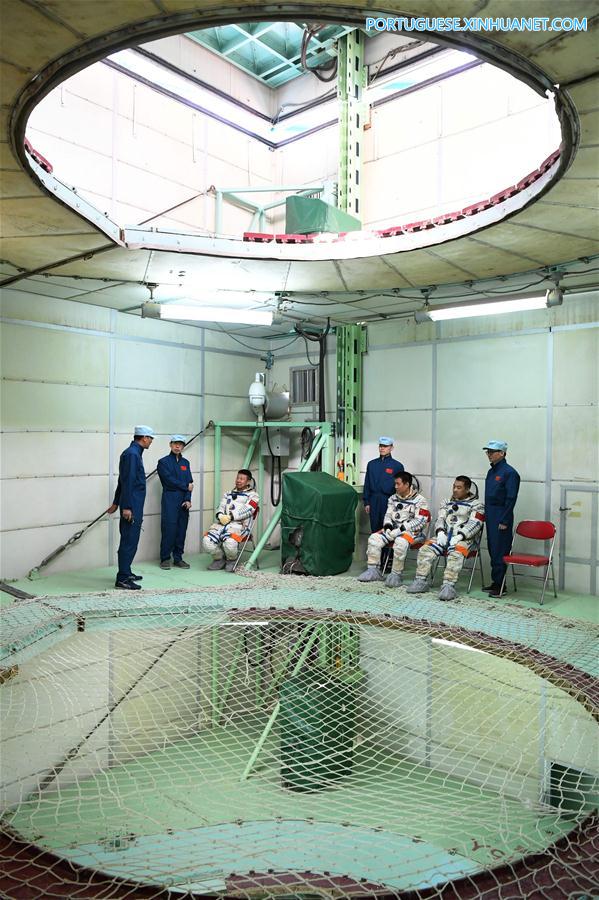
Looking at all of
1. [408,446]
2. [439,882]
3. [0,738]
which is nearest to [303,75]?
[408,446]

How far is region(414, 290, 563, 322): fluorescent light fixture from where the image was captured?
5527 millimetres

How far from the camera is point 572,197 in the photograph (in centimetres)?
379

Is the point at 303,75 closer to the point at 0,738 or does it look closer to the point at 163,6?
the point at 163,6

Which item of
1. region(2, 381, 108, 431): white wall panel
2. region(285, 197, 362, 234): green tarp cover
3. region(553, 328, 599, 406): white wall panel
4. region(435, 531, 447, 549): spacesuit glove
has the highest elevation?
region(285, 197, 362, 234): green tarp cover

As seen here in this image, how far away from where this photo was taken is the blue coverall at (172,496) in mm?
7621

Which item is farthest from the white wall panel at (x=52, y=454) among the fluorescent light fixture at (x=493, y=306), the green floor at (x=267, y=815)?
the fluorescent light fixture at (x=493, y=306)

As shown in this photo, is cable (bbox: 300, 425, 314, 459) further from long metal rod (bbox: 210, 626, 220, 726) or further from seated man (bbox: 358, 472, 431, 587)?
long metal rod (bbox: 210, 626, 220, 726)

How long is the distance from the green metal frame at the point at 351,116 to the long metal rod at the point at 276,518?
3.25m

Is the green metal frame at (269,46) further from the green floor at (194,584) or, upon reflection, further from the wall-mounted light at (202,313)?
the green floor at (194,584)

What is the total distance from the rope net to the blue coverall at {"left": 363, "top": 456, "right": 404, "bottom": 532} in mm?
2273

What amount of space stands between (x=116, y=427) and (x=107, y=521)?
4.08 ft

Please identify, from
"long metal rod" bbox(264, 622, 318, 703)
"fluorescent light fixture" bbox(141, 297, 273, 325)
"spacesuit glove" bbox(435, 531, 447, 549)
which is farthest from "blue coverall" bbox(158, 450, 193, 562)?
"spacesuit glove" bbox(435, 531, 447, 549)

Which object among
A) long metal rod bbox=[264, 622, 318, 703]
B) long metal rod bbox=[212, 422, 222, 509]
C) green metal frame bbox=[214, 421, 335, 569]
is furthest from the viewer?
long metal rod bbox=[212, 422, 222, 509]

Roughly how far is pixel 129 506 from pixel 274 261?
3218 millimetres
